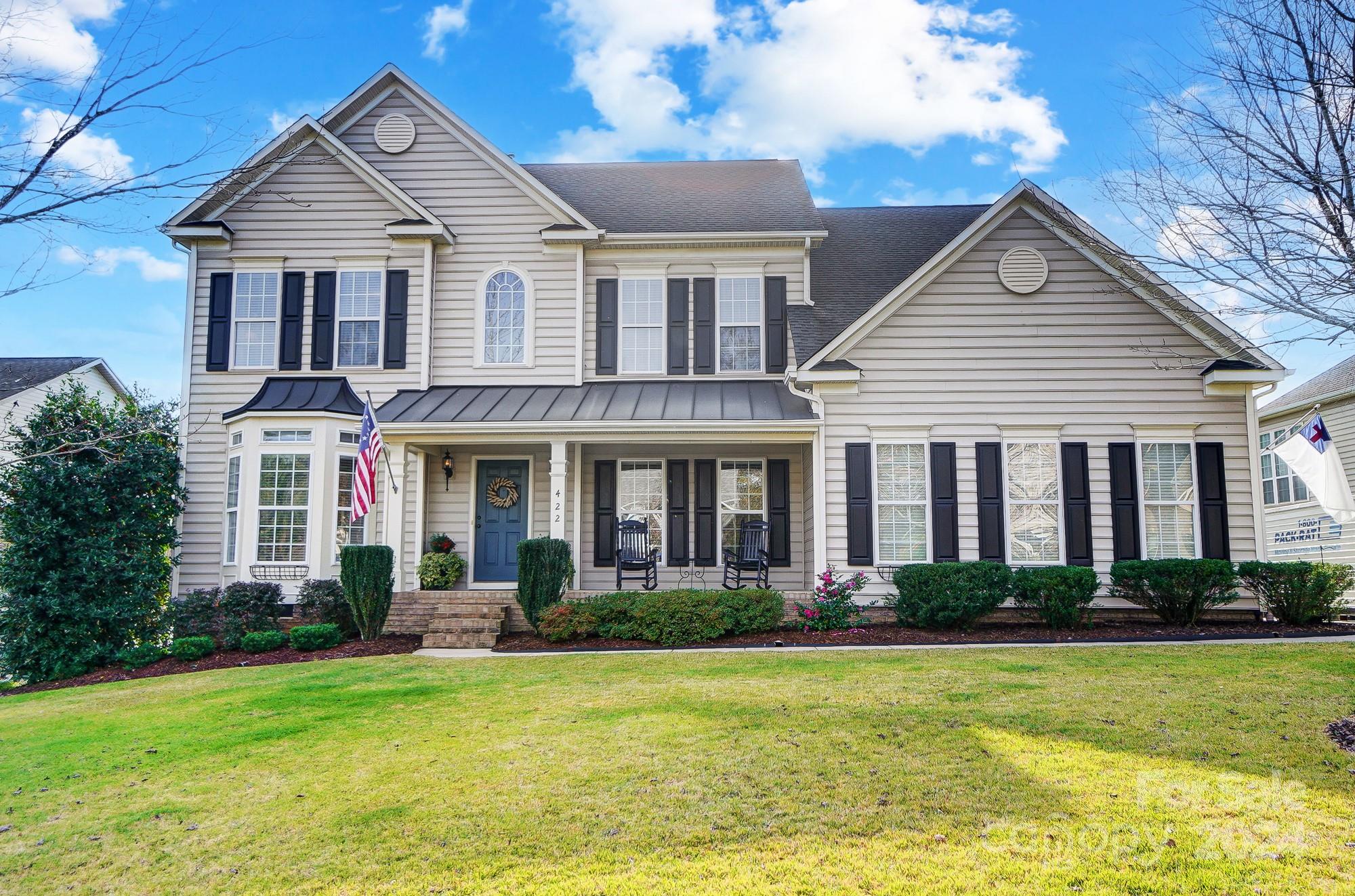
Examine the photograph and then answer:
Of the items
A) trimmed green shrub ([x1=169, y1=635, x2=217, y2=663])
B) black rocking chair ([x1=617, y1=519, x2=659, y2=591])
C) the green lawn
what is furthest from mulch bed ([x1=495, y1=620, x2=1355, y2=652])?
trimmed green shrub ([x1=169, y1=635, x2=217, y2=663])

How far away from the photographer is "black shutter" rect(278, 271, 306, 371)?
45.1 ft

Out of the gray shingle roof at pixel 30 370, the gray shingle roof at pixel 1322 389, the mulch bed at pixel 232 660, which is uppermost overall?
the gray shingle roof at pixel 30 370

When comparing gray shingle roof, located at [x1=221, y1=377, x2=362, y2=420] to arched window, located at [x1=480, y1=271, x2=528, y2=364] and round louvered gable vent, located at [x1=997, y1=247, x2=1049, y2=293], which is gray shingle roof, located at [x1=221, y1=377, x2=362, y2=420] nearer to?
arched window, located at [x1=480, y1=271, x2=528, y2=364]

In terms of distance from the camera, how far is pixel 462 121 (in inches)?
561

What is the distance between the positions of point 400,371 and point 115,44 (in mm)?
9725

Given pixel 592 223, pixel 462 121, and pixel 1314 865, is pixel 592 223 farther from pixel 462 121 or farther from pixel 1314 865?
pixel 1314 865

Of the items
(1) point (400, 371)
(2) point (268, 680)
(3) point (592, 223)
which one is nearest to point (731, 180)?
(3) point (592, 223)

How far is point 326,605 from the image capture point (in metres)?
12.0

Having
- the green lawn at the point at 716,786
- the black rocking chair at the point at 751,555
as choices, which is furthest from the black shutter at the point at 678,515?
the green lawn at the point at 716,786

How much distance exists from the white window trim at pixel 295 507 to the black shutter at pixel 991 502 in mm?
9481

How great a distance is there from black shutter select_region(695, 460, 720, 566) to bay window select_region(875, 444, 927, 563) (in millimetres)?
2829

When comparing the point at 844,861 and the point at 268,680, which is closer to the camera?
the point at 844,861

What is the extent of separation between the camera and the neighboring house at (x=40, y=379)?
1961 centimetres

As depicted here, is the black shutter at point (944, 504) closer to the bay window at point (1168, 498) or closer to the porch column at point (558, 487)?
the bay window at point (1168, 498)
